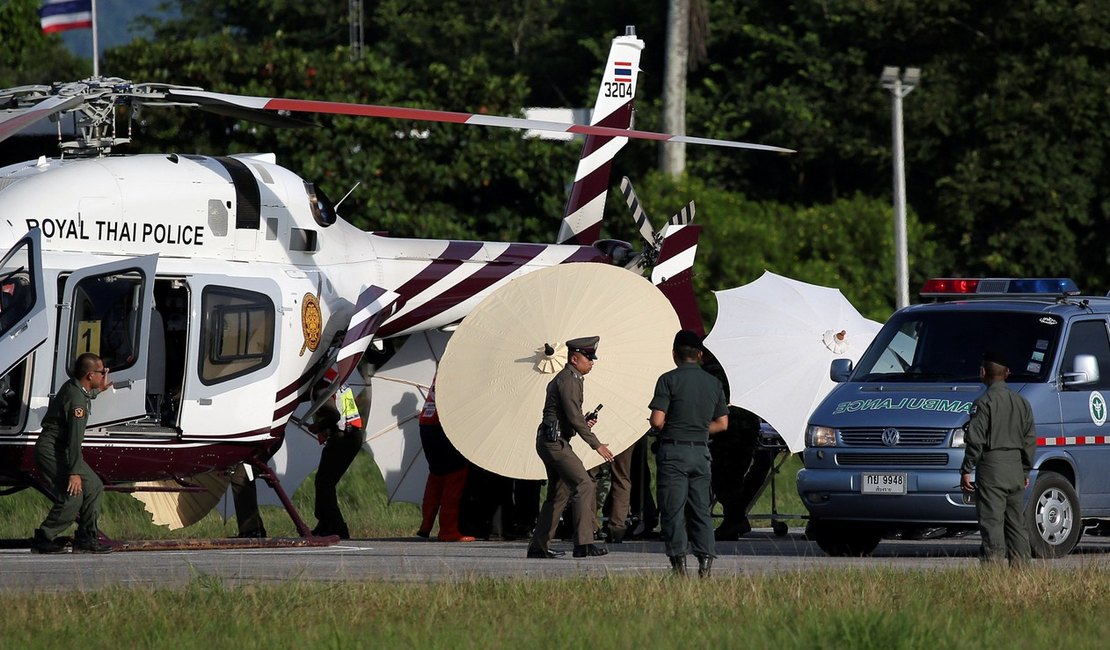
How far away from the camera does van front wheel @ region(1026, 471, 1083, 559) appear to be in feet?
44.7

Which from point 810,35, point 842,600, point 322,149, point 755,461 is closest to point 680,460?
point 842,600

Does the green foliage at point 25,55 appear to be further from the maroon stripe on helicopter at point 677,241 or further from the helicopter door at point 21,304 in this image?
the helicopter door at point 21,304

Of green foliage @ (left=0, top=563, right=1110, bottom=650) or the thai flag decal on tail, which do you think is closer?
green foliage @ (left=0, top=563, right=1110, bottom=650)

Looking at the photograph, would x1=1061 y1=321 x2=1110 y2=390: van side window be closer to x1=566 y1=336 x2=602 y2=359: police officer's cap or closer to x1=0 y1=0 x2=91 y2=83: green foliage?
x1=566 y1=336 x2=602 y2=359: police officer's cap

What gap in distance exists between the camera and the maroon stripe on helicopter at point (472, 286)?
17.5 metres

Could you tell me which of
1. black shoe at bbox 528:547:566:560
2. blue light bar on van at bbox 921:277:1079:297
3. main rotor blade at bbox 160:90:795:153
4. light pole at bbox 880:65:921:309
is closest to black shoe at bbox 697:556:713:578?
black shoe at bbox 528:547:566:560

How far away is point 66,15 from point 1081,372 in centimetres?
Answer: 2320

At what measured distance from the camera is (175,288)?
50.3 feet

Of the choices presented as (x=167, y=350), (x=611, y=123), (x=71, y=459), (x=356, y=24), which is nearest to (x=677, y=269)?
(x=611, y=123)

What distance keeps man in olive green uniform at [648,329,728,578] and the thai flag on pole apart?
2179cm

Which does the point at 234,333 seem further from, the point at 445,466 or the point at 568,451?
the point at 568,451

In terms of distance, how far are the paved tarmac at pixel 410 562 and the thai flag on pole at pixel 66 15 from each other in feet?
60.3

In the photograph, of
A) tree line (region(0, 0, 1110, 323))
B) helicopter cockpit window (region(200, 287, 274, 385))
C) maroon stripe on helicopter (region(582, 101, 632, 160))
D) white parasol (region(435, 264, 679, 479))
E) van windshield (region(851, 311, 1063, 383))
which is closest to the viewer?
van windshield (region(851, 311, 1063, 383))

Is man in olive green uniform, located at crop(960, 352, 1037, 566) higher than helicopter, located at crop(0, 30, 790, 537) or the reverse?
the reverse
